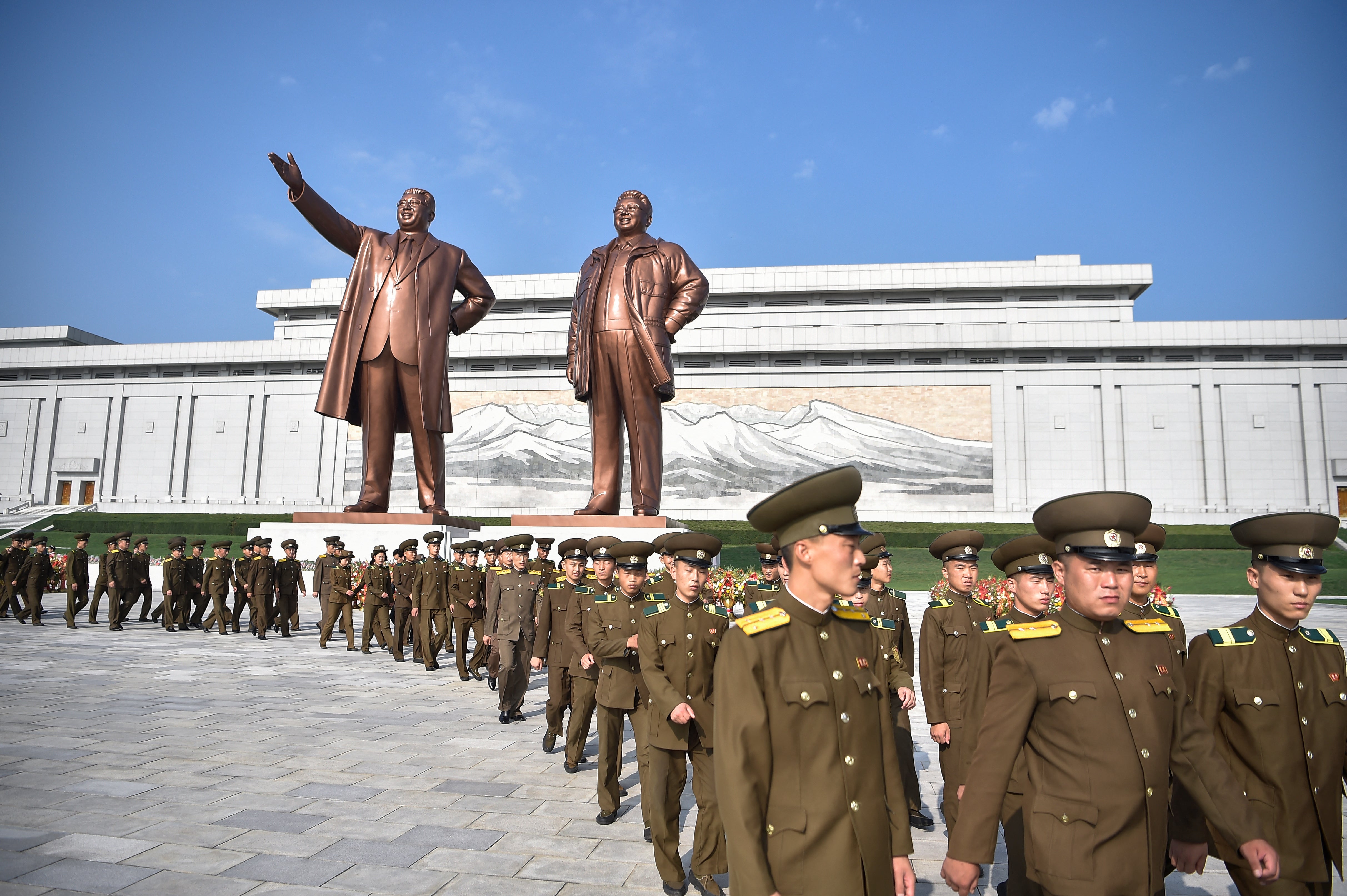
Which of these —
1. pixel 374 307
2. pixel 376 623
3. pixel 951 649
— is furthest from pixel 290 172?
pixel 951 649

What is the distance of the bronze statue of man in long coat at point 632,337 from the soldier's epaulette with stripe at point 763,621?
7835 millimetres

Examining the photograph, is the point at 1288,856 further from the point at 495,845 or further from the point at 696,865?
the point at 495,845

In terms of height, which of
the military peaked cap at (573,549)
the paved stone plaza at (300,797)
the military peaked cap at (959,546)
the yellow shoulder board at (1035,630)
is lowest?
the paved stone plaza at (300,797)

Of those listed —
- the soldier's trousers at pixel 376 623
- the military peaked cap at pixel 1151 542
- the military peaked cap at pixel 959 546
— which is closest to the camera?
the military peaked cap at pixel 1151 542

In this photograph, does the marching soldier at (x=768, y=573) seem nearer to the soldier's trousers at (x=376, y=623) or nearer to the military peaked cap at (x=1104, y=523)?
the military peaked cap at (x=1104, y=523)

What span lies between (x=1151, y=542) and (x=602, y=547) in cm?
342

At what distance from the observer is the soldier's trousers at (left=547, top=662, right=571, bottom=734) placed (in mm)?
5762

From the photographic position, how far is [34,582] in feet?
42.4

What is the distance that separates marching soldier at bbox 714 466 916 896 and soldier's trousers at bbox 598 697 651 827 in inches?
80.2

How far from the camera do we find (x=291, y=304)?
130 ft

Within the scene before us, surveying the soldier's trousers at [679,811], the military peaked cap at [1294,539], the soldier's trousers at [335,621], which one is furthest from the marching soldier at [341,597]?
the military peaked cap at [1294,539]

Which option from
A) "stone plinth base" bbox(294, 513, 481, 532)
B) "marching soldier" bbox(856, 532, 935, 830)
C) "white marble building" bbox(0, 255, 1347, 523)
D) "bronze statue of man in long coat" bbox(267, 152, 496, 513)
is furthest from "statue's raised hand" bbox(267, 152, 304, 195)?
"white marble building" bbox(0, 255, 1347, 523)

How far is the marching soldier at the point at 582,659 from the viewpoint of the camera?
513 centimetres

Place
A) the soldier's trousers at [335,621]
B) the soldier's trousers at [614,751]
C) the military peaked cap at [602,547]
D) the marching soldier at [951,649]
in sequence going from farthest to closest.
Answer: the soldier's trousers at [335,621] < the military peaked cap at [602,547] < the soldier's trousers at [614,751] < the marching soldier at [951,649]
